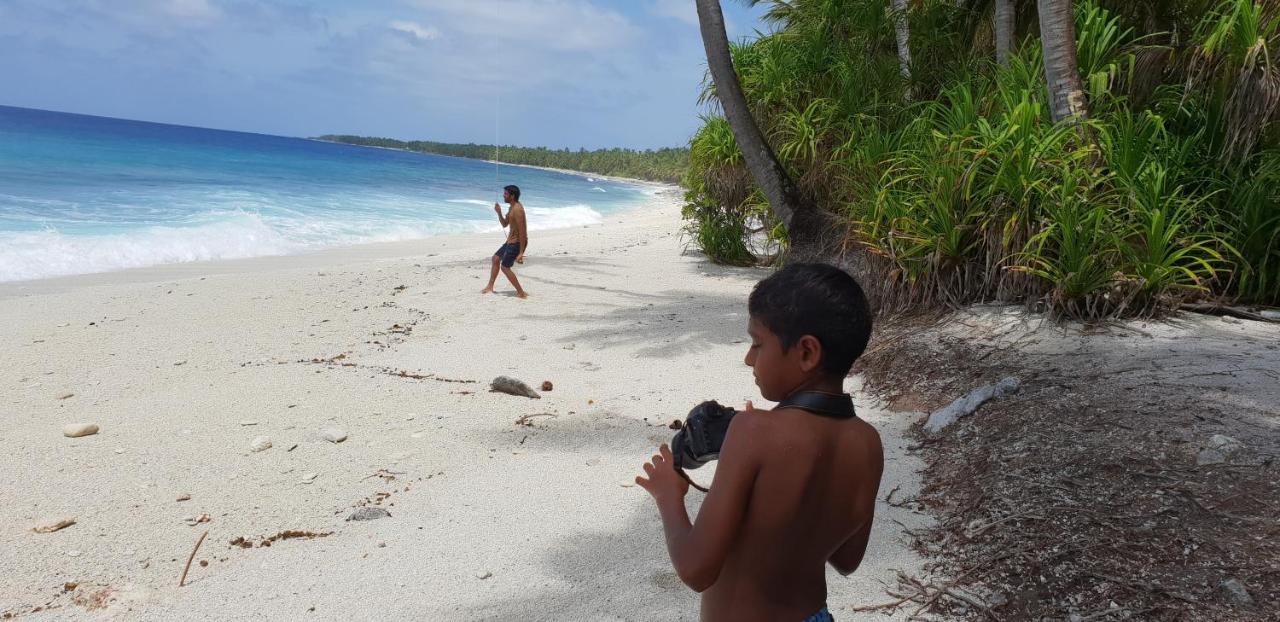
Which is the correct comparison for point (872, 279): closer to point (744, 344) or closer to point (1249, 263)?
point (744, 344)

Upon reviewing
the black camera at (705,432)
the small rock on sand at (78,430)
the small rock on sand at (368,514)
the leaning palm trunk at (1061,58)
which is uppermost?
the leaning palm trunk at (1061,58)

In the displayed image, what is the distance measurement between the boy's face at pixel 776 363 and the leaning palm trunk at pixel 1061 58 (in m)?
5.64

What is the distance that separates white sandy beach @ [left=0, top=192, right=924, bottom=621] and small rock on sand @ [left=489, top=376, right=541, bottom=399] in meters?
0.08

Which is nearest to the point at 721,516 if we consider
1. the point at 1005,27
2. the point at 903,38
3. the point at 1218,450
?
the point at 1218,450

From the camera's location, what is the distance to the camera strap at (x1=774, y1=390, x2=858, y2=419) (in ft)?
4.67

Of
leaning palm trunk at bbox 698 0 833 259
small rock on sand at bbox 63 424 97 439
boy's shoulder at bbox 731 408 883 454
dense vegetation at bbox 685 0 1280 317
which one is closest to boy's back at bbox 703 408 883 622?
boy's shoulder at bbox 731 408 883 454

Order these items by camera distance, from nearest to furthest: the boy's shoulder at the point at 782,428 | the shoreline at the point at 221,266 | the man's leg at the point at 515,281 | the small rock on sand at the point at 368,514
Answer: the boy's shoulder at the point at 782,428 < the small rock on sand at the point at 368,514 < the man's leg at the point at 515,281 < the shoreline at the point at 221,266

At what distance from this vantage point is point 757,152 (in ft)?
27.3

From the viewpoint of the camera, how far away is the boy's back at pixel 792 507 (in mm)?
1400

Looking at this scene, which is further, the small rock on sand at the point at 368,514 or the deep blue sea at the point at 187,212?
the deep blue sea at the point at 187,212

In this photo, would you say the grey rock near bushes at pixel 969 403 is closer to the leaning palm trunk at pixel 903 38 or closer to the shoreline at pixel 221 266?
the leaning palm trunk at pixel 903 38

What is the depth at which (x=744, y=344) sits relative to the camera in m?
7.29

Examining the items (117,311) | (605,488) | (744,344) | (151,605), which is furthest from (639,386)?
(117,311)

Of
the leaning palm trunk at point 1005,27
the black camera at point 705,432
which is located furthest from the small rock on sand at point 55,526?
the leaning palm trunk at point 1005,27
